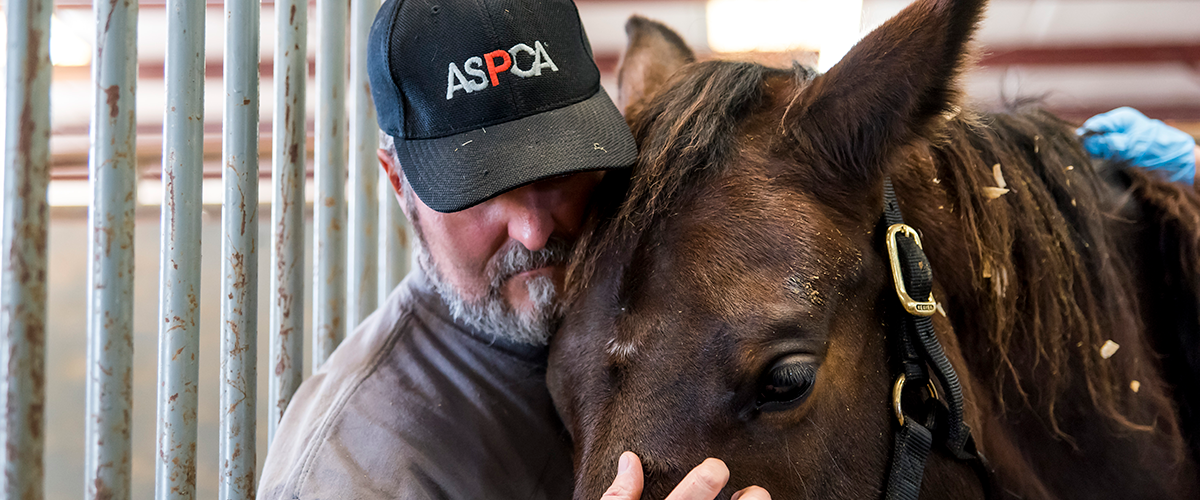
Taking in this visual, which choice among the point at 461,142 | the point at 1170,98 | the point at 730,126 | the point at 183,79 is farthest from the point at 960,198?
the point at 1170,98

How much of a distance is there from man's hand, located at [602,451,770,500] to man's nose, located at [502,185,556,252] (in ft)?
1.39

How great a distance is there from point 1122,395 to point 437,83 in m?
1.19

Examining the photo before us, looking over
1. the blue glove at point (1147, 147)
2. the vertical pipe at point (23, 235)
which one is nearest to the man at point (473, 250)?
the vertical pipe at point (23, 235)

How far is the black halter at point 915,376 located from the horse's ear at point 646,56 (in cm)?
73

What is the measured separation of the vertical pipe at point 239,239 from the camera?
1.32 metres

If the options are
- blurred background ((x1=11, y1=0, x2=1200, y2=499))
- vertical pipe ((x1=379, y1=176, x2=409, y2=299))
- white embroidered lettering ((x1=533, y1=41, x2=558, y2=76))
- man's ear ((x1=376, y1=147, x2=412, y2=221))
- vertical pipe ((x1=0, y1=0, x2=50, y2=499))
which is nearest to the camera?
vertical pipe ((x1=0, y1=0, x2=50, y2=499))

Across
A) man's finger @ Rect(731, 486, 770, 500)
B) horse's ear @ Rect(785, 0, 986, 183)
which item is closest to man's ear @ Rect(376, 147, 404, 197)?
Answer: horse's ear @ Rect(785, 0, 986, 183)

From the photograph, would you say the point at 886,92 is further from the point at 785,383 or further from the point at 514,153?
the point at 514,153

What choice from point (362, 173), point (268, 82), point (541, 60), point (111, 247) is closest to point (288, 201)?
point (362, 173)

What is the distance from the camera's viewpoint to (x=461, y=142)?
1172 mm

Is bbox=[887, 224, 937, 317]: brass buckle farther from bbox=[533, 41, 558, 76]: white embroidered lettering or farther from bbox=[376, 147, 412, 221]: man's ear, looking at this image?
bbox=[376, 147, 412, 221]: man's ear

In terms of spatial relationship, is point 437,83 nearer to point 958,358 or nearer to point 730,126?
point 730,126

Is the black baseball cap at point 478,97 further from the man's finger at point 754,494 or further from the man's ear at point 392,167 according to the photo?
the man's finger at point 754,494

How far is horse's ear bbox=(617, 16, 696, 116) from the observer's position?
1632mm
